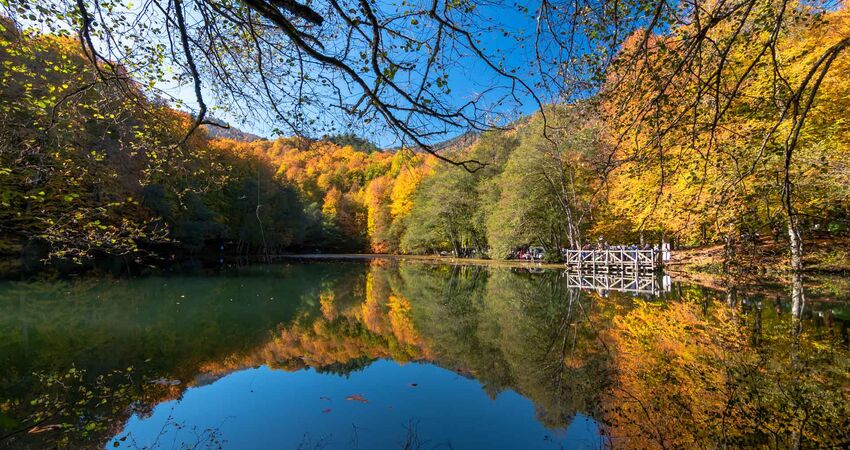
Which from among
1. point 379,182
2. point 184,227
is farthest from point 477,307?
point 379,182

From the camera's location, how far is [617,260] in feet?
68.7

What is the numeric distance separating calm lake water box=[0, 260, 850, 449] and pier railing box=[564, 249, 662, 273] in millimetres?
8349

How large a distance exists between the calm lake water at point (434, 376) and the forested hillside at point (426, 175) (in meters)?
1.76

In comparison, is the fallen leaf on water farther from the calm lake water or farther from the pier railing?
the pier railing

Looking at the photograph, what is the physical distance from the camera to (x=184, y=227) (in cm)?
2698

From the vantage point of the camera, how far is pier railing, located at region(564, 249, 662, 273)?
20.0 meters

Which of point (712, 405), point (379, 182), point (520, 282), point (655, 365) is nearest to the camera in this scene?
point (712, 405)

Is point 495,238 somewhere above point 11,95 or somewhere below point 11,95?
below

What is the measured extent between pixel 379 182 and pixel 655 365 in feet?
160

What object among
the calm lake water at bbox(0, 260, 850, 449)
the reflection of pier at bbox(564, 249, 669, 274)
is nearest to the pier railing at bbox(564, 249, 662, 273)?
the reflection of pier at bbox(564, 249, 669, 274)

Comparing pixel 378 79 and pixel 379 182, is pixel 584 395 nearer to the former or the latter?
pixel 378 79

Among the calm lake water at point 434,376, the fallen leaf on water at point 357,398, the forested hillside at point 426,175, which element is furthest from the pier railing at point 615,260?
the fallen leaf on water at point 357,398

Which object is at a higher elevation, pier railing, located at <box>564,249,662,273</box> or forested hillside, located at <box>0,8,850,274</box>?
forested hillside, located at <box>0,8,850,274</box>

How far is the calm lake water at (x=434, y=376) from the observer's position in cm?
444
